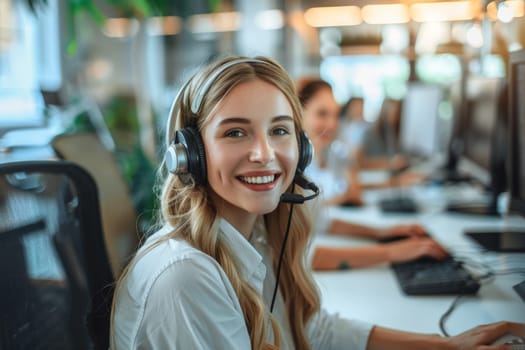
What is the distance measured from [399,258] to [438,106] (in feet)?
4.91

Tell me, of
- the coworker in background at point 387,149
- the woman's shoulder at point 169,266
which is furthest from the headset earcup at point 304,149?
the coworker in background at point 387,149

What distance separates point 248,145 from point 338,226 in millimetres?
1030

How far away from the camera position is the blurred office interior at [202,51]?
6.89 ft

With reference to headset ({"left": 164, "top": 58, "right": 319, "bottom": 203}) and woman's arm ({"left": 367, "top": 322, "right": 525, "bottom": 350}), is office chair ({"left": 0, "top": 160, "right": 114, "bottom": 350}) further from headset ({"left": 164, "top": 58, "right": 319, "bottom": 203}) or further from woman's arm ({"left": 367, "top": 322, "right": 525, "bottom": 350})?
woman's arm ({"left": 367, "top": 322, "right": 525, "bottom": 350})

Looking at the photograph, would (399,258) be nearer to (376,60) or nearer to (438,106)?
(438,106)

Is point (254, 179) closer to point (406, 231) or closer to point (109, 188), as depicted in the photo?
point (109, 188)

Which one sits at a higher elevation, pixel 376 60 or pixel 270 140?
pixel 376 60

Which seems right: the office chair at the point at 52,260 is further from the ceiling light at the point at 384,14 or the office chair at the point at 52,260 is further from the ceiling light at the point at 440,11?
the ceiling light at the point at 384,14

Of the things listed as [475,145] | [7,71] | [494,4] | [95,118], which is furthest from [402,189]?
[7,71]

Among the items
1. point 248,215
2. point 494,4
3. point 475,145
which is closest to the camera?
point 248,215

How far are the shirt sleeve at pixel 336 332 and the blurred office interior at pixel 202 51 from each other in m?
0.77

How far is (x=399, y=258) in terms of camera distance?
1.38 m

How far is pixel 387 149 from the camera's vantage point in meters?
3.84

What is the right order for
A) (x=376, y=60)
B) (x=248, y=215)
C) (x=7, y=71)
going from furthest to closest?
(x=376, y=60), (x=7, y=71), (x=248, y=215)
